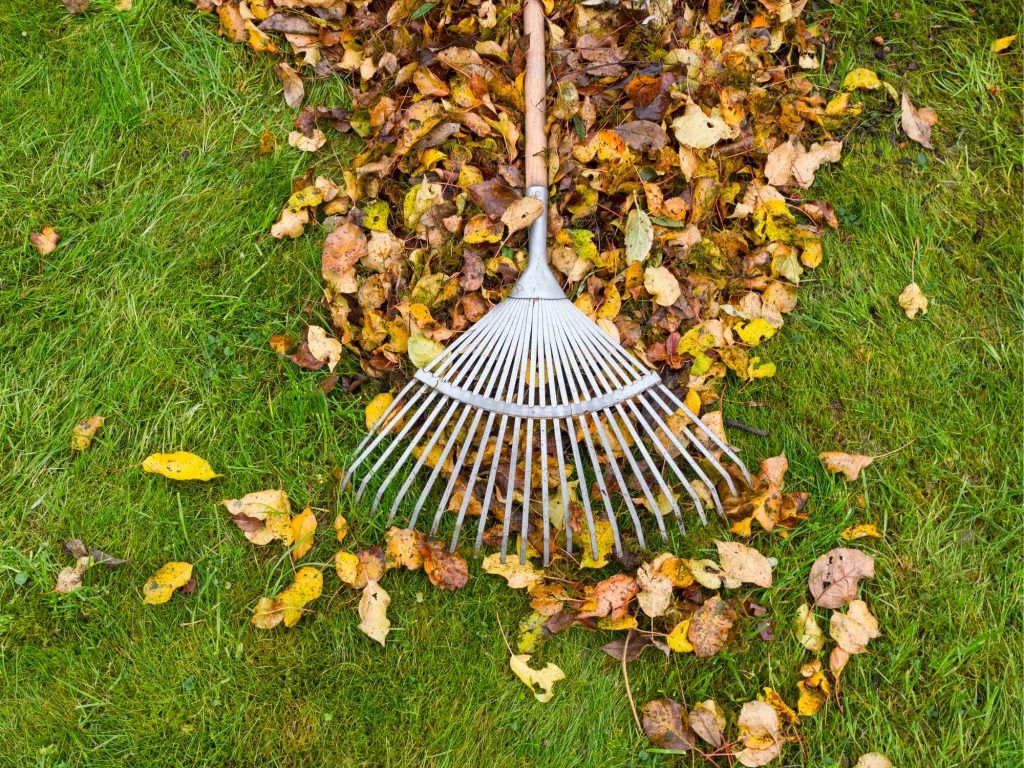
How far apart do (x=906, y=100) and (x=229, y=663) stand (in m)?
2.53

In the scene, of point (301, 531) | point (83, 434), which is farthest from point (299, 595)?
point (83, 434)

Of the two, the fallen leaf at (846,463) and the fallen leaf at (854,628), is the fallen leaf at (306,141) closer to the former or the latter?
the fallen leaf at (846,463)

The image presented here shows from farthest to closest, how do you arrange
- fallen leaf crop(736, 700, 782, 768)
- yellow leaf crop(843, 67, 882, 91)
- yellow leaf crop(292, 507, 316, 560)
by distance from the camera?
yellow leaf crop(843, 67, 882, 91), yellow leaf crop(292, 507, 316, 560), fallen leaf crop(736, 700, 782, 768)

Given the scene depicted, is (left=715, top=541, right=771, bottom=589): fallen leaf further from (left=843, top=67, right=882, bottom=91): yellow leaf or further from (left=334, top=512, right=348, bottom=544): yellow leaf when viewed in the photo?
(left=843, top=67, right=882, bottom=91): yellow leaf

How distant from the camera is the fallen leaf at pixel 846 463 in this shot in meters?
1.92

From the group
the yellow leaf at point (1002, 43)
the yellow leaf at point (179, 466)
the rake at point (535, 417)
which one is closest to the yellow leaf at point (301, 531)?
the rake at point (535, 417)

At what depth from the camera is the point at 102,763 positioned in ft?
5.77

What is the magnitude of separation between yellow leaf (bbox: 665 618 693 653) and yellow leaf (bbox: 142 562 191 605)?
1.27 meters

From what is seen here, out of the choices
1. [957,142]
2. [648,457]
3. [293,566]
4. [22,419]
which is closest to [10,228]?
[22,419]

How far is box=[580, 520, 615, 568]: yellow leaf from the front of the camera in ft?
6.01

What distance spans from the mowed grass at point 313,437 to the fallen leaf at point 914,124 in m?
0.04

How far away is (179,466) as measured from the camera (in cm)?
187

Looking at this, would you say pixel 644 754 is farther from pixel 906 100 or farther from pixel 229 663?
pixel 906 100

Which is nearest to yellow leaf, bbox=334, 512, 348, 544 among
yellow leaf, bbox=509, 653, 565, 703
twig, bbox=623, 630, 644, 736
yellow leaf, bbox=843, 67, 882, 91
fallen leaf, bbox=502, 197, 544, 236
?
yellow leaf, bbox=509, 653, 565, 703
